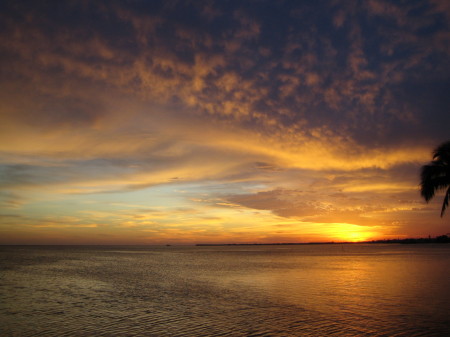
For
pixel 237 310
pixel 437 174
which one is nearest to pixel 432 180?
pixel 437 174

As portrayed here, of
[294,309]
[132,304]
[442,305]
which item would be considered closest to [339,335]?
[294,309]

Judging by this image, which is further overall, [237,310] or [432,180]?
[432,180]

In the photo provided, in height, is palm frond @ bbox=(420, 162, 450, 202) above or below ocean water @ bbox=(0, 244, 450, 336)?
above

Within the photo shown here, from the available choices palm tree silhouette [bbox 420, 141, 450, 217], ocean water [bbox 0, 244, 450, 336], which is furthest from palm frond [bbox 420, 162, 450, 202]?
ocean water [bbox 0, 244, 450, 336]

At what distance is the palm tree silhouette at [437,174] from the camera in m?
24.1

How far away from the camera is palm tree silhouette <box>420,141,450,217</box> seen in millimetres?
24125

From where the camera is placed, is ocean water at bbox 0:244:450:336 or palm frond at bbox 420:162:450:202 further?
palm frond at bbox 420:162:450:202

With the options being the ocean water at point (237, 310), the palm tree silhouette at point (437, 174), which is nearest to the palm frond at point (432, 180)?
the palm tree silhouette at point (437, 174)

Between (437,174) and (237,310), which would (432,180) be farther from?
(237,310)

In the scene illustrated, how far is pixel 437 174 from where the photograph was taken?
24.7 meters

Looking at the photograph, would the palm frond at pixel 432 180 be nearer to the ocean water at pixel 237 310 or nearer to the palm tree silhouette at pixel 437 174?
the palm tree silhouette at pixel 437 174

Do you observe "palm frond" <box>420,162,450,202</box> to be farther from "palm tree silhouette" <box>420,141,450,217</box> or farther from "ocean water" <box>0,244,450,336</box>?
"ocean water" <box>0,244,450,336</box>

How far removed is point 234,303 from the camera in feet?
59.0

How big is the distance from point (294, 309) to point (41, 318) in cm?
1107
